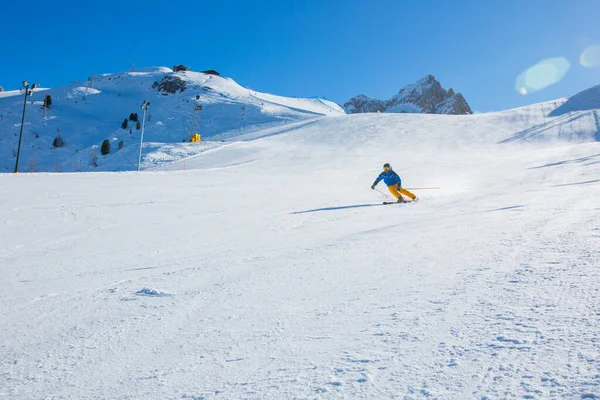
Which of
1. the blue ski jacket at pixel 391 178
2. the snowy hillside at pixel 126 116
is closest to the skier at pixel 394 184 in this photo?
the blue ski jacket at pixel 391 178

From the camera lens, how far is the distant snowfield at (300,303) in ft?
6.18

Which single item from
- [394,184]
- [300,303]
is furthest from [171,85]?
[300,303]

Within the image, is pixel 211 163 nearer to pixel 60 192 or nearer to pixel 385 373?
pixel 60 192

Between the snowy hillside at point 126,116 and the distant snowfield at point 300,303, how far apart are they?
2539 centimetres

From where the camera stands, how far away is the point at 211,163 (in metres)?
24.9

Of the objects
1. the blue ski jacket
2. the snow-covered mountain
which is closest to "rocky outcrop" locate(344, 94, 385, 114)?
the snow-covered mountain

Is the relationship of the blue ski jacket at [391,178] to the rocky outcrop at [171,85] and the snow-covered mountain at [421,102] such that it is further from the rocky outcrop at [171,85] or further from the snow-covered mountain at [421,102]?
the snow-covered mountain at [421,102]

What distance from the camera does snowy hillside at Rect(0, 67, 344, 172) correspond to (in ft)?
154

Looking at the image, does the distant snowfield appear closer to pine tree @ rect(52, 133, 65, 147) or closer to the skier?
the skier

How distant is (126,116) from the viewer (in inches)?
2778

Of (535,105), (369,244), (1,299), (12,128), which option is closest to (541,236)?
(369,244)

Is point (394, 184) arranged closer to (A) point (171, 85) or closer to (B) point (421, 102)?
(A) point (171, 85)

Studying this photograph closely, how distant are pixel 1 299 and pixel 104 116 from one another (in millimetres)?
77093

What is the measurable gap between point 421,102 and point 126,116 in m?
129
